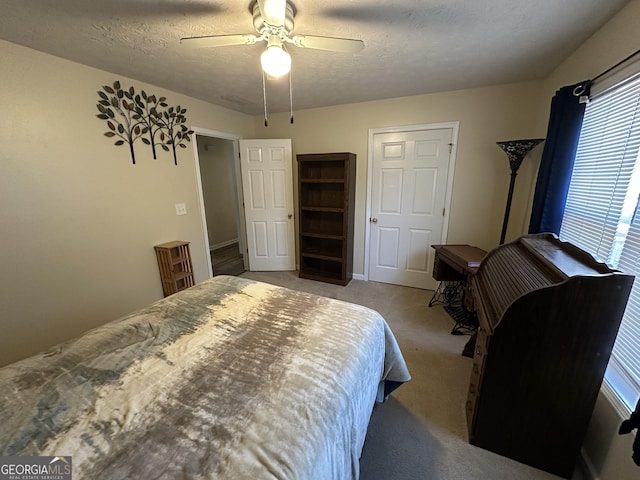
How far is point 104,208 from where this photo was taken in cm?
222

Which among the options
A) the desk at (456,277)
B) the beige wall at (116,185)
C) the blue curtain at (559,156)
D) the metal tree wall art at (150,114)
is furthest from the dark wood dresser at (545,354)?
the metal tree wall art at (150,114)

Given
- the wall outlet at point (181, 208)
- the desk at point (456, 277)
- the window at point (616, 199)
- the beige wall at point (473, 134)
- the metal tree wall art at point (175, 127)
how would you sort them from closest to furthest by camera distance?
1. the window at point (616, 199)
2. the desk at point (456, 277)
3. the beige wall at point (473, 134)
4. the metal tree wall art at point (175, 127)
5. the wall outlet at point (181, 208)

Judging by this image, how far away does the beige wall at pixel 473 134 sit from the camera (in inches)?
99.0

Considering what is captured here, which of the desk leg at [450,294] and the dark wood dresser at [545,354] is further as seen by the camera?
the desk leg at [450,294]

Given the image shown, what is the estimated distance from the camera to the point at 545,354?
1133mm

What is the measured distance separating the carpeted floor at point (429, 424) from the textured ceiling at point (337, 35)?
2398 mm

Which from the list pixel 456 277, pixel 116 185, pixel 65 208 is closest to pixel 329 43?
pixel 116 185

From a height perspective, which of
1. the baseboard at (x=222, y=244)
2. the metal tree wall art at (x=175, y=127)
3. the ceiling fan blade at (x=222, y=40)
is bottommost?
the baseboard at (x=222, y=244)

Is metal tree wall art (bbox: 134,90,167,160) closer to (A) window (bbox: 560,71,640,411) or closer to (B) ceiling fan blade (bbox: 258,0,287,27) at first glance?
(B) ceiling fan blade (bbox: 258,0,287,27)

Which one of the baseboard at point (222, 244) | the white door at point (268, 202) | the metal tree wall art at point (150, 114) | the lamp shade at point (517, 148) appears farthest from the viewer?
the baseboard at point (222, 244)

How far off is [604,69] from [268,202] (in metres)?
3.40

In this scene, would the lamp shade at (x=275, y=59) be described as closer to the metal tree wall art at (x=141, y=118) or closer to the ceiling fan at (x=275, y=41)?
the ceiling fan at (x=275, y=41)

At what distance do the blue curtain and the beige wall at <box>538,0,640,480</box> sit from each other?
165mm

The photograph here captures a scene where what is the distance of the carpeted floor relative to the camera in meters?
1.27
